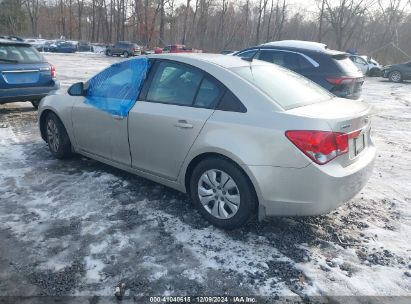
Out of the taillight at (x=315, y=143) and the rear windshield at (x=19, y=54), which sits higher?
the rear windshield at (x=19, y=54)

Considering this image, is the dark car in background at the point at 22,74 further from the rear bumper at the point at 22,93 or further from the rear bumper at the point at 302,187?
the rear bumper at the point at 302,187

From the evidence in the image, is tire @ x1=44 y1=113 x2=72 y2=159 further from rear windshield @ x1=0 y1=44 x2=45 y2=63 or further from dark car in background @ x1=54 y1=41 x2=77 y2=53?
dark car in background @ x1=54 y1=41 x2=77 y2=53

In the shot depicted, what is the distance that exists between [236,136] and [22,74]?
6.10 meters

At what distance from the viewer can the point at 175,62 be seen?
13.0 ft

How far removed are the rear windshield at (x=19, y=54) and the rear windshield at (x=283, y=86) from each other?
580 centimetres

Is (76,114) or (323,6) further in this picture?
(323,6)

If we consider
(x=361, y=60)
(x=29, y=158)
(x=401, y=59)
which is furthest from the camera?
(x=401, y=59)

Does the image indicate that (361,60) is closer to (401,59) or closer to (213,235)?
(401,59)

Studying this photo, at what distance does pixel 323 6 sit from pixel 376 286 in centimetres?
4610

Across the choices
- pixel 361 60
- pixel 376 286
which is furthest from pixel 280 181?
pixel 361 60

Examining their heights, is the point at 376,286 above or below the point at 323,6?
below

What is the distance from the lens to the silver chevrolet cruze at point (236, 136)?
10.1 ft

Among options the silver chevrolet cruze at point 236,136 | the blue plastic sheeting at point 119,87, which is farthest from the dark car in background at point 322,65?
the silver chevrolet cruze at point 236,136

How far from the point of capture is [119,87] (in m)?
4.36
